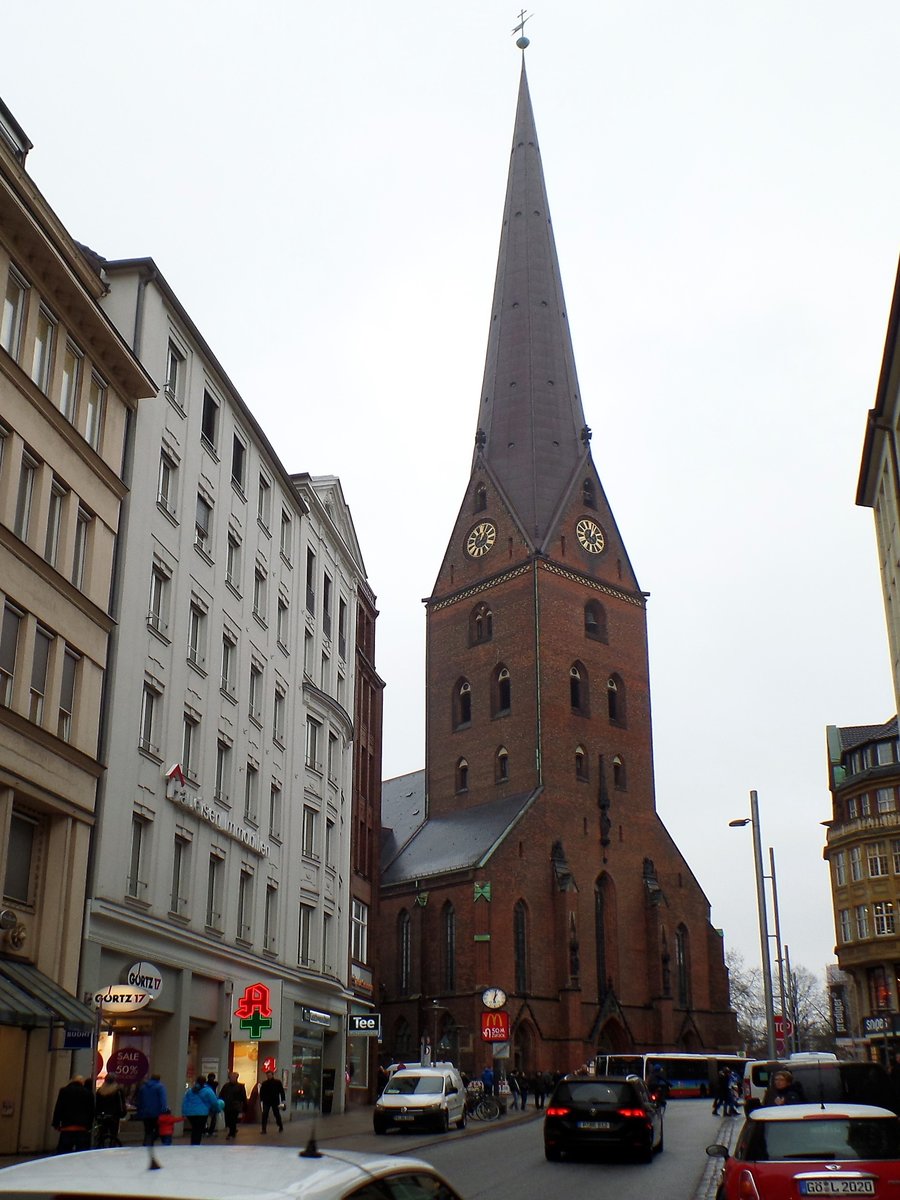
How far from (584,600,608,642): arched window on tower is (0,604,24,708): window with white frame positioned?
2026 inches

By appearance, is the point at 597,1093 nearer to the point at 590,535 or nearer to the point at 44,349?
the point at 44,349

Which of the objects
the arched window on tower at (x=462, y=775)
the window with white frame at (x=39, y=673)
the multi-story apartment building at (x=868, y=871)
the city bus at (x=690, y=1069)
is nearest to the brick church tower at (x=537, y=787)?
the arched window on tower at (x=462, y=775)

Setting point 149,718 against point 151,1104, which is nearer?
point 151,1104

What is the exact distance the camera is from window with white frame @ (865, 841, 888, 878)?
58969 mm

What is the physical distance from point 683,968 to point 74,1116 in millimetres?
55039

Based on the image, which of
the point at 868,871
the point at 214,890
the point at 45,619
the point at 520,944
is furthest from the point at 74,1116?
the point at 868,871

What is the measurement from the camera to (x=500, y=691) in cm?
6956

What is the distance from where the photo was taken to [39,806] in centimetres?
2208

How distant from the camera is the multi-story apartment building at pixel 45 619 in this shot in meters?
20.7

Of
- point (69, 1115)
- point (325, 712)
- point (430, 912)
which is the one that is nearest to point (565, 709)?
point (430, 912)

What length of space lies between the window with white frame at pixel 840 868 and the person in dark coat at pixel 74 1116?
5075cm

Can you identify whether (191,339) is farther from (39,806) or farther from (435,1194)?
(435,1194)

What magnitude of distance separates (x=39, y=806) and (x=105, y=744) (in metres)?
2.71

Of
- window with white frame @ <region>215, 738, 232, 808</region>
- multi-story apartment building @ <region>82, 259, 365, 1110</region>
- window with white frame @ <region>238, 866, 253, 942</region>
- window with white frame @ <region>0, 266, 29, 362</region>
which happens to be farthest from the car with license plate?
window with white frame @ <region>238, 866, 253, 942</region>
